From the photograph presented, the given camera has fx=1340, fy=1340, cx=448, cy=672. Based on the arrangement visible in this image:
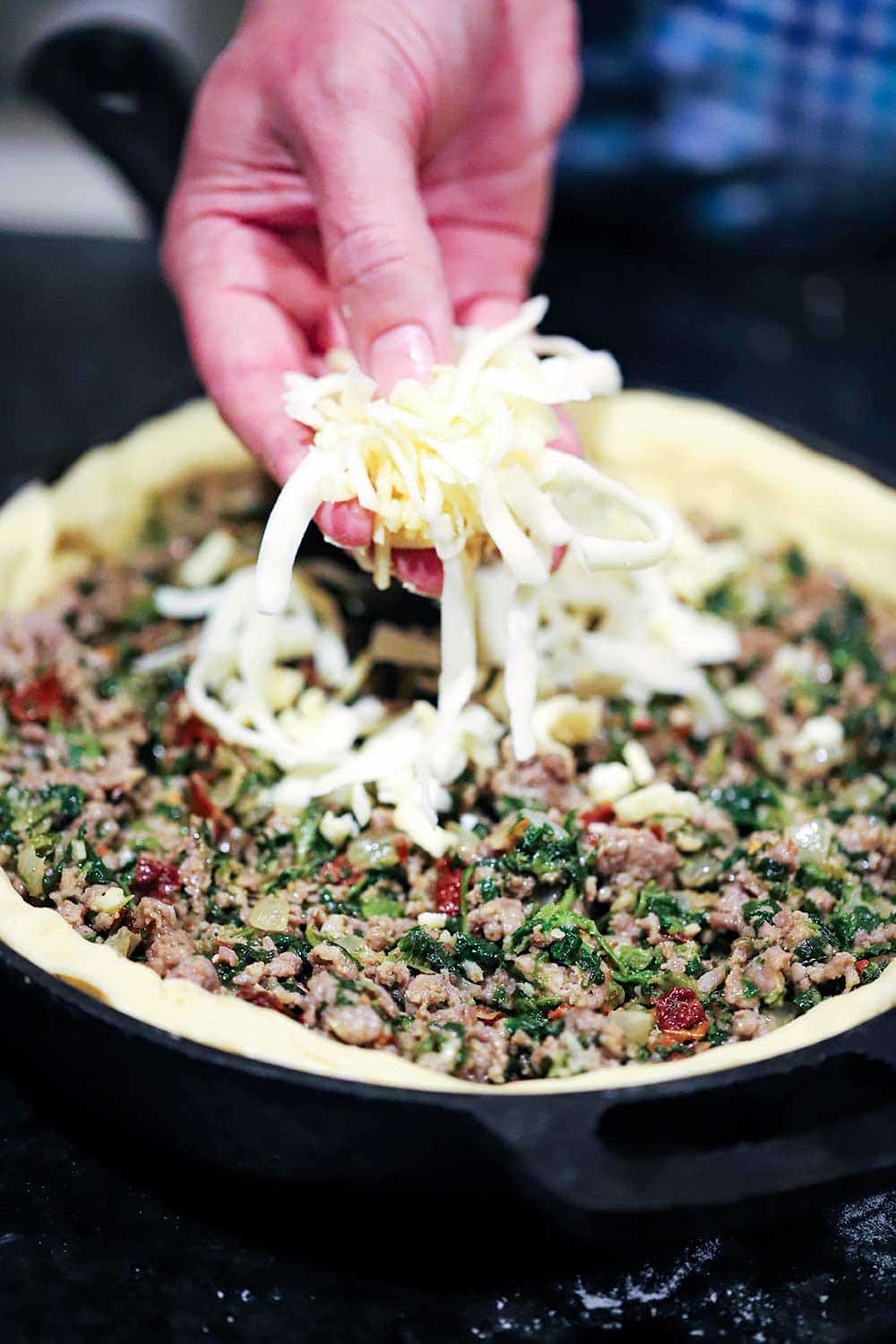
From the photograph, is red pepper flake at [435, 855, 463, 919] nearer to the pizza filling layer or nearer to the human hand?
the pizza filling layer

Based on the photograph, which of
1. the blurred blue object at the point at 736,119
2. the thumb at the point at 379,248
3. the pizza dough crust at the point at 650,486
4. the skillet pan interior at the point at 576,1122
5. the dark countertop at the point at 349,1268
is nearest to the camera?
the skillet pan interior at the point at 576,1122

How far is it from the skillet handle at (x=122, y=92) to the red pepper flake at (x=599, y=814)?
8.27 ft

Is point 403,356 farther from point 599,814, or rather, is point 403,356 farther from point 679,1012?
point 679,1012

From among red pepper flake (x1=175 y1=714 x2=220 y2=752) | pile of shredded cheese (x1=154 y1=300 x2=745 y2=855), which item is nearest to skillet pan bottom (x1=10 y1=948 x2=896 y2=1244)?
pile of shredded cheese (x1=154 y1=300 x2=745 y2=855)

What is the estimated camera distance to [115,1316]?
7.08ft

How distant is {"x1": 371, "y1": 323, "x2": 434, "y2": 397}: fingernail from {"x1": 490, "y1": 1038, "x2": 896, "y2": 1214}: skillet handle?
1.35 metres

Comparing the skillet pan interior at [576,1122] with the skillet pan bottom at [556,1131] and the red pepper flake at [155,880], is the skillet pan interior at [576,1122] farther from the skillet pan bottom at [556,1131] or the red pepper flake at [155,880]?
the red pepper flake at [155,880]

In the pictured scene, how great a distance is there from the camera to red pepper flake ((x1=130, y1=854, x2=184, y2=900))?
7.82 ft

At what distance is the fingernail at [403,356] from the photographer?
2.54 metres

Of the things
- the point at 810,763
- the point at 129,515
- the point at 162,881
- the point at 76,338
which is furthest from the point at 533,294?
the point at 162,881

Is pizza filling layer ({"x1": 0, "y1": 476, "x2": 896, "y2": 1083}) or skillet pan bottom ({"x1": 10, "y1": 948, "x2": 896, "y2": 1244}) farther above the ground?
skillet pan bottom ({"x1": 10, "y1": 948, "x2": 896, "y2": 1244})

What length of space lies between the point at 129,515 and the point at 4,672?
617 mm

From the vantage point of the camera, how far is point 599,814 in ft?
8.44

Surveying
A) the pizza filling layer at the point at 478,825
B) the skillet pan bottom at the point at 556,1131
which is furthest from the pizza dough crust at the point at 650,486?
the skillet pan bottom at the point at 556,1131
